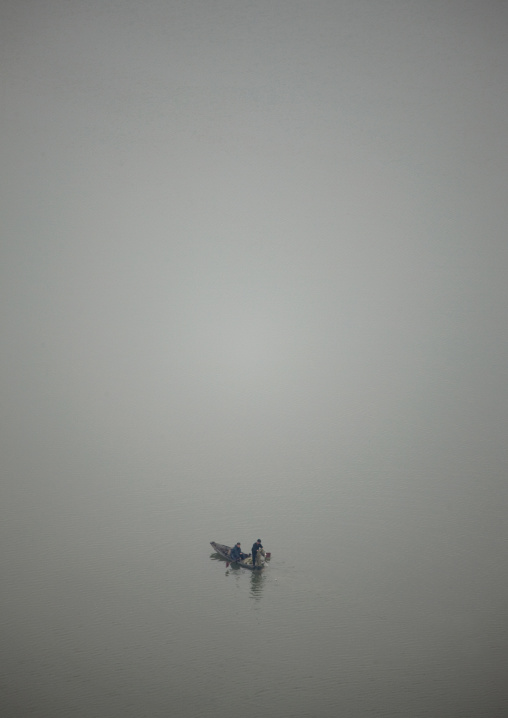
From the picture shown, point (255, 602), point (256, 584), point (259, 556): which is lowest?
point (255, 602)

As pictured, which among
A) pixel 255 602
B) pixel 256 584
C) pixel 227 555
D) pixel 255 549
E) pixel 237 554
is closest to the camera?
pixel 255 602

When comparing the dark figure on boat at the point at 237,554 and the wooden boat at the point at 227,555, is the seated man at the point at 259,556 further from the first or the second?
the dark figure on boat at the point at 237,554

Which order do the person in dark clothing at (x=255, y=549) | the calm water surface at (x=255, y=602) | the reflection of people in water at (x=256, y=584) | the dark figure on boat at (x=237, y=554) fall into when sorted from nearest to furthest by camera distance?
the calm water surface at (x=255, y=602) → the reflection of people in water at (x=256, y=584) → the person in dark clothing at (x=255, y=549) → the dark figure on boat at (x=237, y=554)

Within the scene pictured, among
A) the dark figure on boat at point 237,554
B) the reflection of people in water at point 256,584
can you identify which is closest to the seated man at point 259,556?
the reflection of people in water at point 256,584

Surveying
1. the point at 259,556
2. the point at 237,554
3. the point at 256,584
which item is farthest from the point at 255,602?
the point at 237,554

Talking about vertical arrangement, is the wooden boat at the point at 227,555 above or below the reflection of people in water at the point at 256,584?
above

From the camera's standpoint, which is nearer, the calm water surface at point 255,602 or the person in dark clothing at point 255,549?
the calm water surface at point 255,602

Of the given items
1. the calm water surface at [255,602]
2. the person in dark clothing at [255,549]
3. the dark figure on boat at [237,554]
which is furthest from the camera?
the dark figure on boat at [237,554]

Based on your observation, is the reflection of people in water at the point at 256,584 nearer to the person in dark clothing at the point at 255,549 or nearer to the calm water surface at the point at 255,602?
the calm water surface at the point at 255,602

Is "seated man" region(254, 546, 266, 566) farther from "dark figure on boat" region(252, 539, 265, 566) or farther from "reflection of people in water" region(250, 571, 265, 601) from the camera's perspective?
"reflection of people in water" region(250, 571, 265, 601)

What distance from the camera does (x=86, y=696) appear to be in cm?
547

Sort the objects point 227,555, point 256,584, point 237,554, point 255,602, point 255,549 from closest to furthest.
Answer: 1. point 255,602
2. point 256,584
3. point 255,549
4. point 237,554
5. point 227,555

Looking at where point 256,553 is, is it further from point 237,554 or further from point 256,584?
point 256,584

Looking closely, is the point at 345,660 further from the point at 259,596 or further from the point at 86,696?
the point at 86,696
